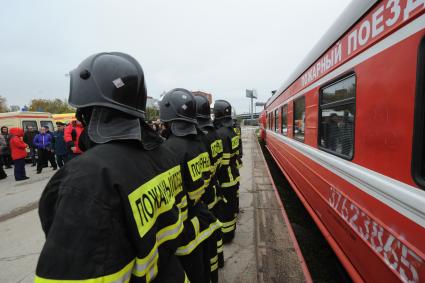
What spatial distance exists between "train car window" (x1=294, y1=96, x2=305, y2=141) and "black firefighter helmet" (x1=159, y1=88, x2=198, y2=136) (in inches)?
112

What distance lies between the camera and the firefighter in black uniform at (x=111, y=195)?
0.83 meters

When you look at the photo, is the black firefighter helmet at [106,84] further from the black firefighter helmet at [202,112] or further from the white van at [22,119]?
the white van at [22,119]

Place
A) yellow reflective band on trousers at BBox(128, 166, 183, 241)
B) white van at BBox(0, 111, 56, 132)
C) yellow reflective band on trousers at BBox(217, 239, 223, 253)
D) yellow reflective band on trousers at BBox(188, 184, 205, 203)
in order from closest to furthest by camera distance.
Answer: yellow reflective band on trousers at BBox(128, 166, 183, 241) < yellow reflective band on trousers at BBox(188, 184, 205, 203) < yellow reflective band on trousers at BBox(217, 239, 223, 253) < white van at BBox(0, 111, 56, 132)

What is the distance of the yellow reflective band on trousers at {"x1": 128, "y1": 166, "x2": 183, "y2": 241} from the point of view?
39.8 inches

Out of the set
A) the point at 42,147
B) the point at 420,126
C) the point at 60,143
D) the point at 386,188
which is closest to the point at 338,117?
the point at 386,188

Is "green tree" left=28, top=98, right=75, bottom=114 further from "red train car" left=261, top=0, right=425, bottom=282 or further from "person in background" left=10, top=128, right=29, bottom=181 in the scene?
"red train car" left=261, top=0, right=425, bottom=282

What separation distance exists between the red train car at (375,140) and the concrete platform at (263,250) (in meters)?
0.53

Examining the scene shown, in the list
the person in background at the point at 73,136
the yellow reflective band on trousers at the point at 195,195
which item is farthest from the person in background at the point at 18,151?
the yellow reflective band on trousers at the point at 195,195

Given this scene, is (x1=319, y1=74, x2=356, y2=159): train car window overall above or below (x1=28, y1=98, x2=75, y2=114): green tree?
below

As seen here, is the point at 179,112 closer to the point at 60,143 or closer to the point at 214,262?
the point at 214,262

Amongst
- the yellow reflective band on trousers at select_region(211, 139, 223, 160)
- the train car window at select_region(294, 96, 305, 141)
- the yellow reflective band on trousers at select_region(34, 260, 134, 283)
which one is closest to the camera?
the yellow reflective band on trousers at select_region(34, 260, 134, 283)

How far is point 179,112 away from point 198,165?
0.52 meters

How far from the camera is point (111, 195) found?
3.01 ft

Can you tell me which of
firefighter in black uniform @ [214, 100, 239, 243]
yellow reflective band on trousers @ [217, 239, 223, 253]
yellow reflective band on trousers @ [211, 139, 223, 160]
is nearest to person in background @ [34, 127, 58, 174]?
firefighter in black uniform @ [214, 100, 239, 243]
